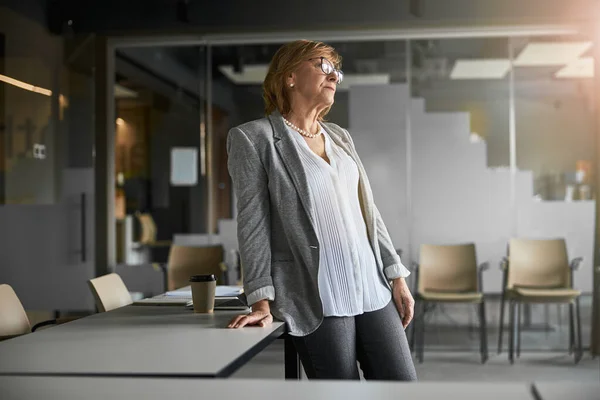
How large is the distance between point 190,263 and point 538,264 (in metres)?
3.02

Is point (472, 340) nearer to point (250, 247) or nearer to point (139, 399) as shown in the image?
point (250, 247)

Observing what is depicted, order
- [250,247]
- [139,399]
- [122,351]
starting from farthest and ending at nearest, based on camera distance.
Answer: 1. [250,247]
2. [122,351]
3. [139,399]

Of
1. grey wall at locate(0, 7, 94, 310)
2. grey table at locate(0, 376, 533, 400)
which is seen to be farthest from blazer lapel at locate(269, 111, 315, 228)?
grey wall at locate(0, 7, 94, 310)

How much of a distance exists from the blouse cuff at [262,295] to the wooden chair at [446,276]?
405 centimetres

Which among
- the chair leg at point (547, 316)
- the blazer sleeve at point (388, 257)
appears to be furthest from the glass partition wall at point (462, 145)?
the blazer sleeve at point (388, 257)

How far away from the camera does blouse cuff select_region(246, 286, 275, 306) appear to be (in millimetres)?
1905

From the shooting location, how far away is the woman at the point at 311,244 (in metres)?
1.92

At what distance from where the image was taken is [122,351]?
62.9 inches

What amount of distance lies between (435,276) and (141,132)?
303 centimetres

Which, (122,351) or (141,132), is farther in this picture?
(141,132)

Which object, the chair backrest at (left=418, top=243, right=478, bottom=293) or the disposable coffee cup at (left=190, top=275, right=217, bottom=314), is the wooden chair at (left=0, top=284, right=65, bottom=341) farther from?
the chair backrest at (left=418, top=243, right=478, bottom=293)

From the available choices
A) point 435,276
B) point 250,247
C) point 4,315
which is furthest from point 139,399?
point 435,276

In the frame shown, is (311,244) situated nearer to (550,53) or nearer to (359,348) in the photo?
(359,348)

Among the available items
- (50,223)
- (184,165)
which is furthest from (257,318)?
(50,223)
